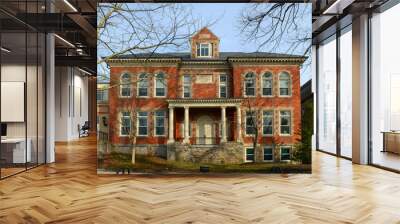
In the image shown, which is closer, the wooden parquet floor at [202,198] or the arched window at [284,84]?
the wooden parquet floor at [202,198]

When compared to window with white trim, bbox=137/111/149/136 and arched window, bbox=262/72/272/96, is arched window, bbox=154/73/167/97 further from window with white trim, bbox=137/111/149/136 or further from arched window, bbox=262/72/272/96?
arched window, bbox=262/72/272/96

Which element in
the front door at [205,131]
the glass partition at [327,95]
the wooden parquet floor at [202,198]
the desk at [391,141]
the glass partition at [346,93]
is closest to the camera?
the wooden parquet floor at [202,198]

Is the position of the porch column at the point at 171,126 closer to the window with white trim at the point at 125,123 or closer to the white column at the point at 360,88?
the window with white trim at the point at 125,123

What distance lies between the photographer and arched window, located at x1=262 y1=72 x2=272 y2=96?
21.9ft

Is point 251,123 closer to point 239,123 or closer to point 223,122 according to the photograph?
point 239,123

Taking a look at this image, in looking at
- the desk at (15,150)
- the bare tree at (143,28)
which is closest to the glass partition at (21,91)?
the desk at (15,150)

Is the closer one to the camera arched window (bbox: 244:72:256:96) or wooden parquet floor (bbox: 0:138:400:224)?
wooden parquet floor (bbox: 0:138:400:224)

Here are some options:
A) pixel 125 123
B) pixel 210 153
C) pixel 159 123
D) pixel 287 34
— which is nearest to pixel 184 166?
pixel 210 153

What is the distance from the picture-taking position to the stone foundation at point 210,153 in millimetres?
6691

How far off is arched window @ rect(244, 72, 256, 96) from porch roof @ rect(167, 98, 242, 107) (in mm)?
215

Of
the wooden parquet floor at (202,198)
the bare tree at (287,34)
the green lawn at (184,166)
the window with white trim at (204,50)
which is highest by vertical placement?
the bare tree at (287,34)

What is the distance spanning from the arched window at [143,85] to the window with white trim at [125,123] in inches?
16.8

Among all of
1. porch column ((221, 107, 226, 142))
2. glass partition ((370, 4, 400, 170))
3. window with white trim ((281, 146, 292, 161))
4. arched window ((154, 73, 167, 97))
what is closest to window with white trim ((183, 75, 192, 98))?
arched window ((154, 73, 167, 97))

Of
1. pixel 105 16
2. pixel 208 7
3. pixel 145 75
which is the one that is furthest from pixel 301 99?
pixel 105 16
